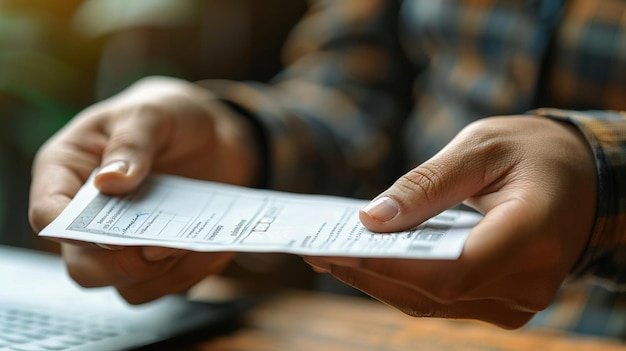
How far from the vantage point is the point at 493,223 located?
391mm

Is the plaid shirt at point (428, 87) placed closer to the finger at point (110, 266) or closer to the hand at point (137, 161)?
the hand at point (137, 161)

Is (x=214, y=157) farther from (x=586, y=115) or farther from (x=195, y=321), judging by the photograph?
(x=586, y=115)

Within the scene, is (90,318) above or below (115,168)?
below

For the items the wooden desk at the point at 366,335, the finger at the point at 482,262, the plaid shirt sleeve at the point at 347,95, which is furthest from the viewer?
the plaid shirt sleeve at the point at 347,95

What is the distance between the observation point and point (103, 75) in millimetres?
1449

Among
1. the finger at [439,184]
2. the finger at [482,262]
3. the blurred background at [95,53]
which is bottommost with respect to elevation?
the blurred background at [95,53]

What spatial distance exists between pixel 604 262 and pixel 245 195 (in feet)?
0.85

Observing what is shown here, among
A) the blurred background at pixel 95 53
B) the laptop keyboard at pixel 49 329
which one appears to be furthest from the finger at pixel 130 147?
the blurred background at pixel 95 53

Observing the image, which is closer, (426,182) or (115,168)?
(426,182)

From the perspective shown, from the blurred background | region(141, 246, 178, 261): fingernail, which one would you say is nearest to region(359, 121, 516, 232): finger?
region(141, 246, 178, 261): fingernail

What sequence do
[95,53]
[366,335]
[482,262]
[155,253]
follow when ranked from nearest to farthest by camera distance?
[482,262], [155,253], [366,335], [95,53]

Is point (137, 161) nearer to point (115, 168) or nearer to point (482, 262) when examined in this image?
point (115, 168)

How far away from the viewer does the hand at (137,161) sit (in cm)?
52

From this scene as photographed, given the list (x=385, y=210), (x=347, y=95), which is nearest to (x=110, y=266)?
(x=385, y=210)
